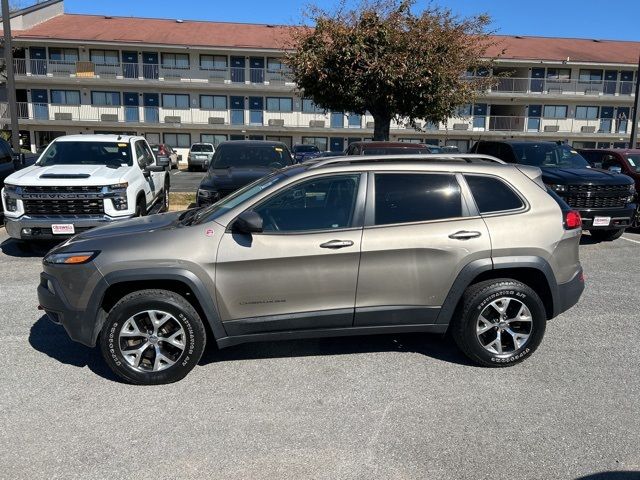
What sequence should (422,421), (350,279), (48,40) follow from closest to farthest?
(422,421) → (350,279) → (48,40)

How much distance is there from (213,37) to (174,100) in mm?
5408

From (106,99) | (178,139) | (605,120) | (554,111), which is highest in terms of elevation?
(106,99)

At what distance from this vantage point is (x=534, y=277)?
4.44 m

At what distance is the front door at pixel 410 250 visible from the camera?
4.11m

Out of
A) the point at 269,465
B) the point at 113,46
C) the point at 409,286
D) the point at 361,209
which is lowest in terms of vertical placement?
the point at 269,465

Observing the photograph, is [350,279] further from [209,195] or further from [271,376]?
[209,195]

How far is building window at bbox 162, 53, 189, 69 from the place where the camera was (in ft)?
120

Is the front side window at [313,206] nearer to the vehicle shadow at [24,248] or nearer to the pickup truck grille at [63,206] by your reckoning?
the pickup truck grille at [63,206]

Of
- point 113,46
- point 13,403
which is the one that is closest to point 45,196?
point 13,403

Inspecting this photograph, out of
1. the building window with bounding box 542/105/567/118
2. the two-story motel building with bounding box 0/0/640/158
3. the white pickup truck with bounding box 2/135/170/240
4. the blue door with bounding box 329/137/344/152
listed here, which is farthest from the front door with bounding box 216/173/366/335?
the building window with bounding box 542/105/567/118

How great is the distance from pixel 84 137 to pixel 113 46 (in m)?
29.7

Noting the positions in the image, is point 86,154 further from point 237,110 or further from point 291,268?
point 237,110

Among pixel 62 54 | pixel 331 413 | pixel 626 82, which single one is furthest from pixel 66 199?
pixel 626 82

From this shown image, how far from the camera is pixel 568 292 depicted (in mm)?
4441
